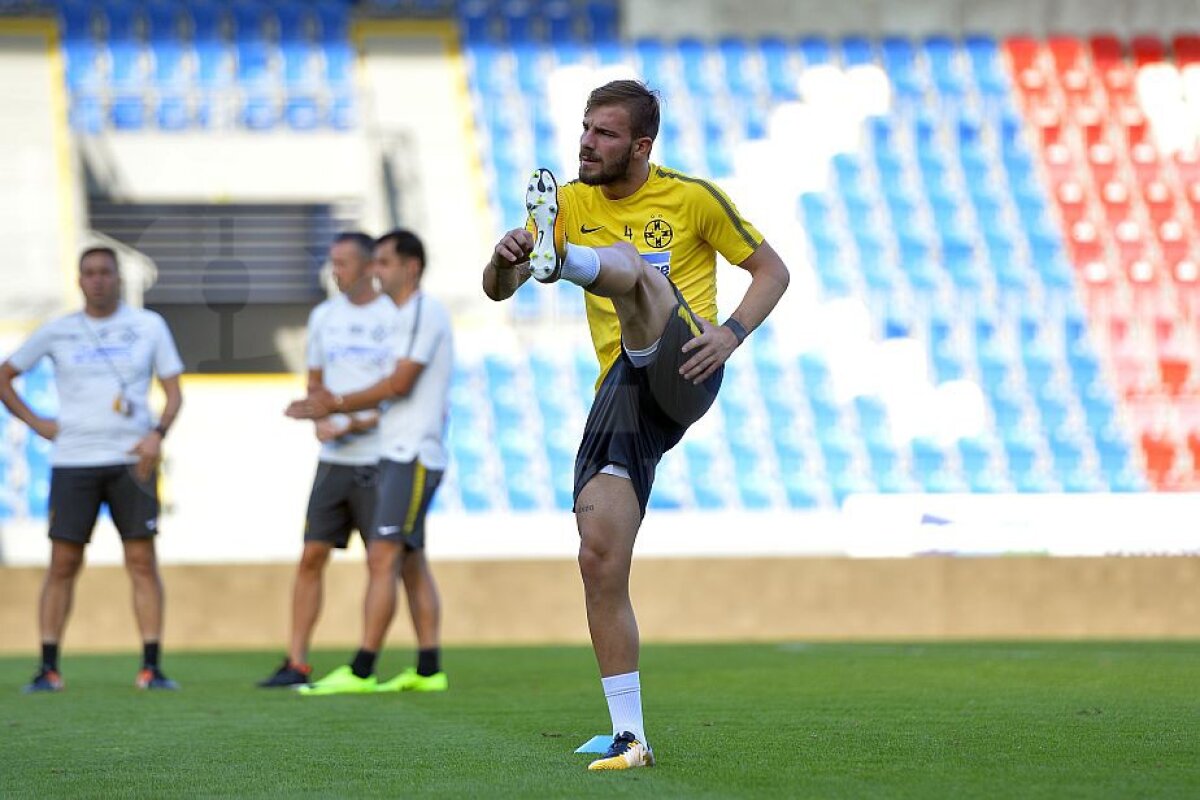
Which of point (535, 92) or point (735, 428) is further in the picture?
point (535, 92)

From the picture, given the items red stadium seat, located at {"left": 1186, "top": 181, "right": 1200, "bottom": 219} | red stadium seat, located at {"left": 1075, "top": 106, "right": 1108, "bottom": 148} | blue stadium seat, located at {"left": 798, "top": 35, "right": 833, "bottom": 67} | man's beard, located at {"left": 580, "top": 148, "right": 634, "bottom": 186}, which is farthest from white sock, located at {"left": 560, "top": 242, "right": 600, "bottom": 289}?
red stadium seat, located at {"left": 1075, "top": 106, "right": 1108, "bottom": 148}

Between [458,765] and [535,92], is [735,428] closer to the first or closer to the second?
[535,92]

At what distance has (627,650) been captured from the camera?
4.52m

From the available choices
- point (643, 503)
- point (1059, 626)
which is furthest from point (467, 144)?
point (643, 503)

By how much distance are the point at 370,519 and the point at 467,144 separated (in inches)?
480

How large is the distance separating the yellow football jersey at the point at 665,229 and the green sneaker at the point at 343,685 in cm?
305

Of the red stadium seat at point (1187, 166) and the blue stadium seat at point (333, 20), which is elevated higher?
the blue stadium seat at point (333, 20)

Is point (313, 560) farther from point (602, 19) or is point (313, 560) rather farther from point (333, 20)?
point (602, 19)

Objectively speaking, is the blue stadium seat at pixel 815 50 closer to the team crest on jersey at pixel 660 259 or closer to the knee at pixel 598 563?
the team crest on jersey at pixel 660 259

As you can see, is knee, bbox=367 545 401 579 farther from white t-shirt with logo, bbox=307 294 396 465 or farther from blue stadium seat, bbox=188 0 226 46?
blue stadium seat, bbox=188 0 226 46

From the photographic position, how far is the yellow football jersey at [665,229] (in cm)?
471

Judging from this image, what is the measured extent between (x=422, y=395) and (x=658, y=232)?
3.02m

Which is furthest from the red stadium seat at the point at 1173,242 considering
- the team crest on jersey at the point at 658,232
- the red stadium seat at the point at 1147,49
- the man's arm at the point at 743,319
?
Result: the team crest on jersey at the point at 658,232

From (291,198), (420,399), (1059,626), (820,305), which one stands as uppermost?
(291,198)
